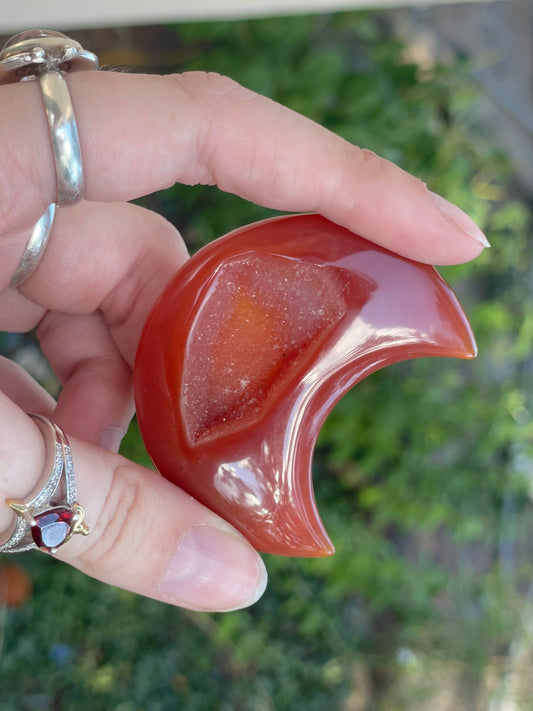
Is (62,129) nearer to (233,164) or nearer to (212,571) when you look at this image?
(233,164)

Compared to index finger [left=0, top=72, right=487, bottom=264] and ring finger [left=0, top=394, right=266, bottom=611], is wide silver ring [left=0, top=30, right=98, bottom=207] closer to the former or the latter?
index finger [left=0, top=72, right=487, bottom=264]

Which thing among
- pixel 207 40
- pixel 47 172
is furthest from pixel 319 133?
pixel 207 40

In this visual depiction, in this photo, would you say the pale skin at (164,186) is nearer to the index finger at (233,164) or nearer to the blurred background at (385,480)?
the index finger at (233,164)

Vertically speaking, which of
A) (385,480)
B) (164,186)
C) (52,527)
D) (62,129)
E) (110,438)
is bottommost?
(385,480)

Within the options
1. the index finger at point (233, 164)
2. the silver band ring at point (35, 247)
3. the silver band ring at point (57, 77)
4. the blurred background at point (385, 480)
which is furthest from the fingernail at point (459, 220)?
the blurred background at point (385, 480)

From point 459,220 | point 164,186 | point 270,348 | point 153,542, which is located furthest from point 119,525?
point 459,220

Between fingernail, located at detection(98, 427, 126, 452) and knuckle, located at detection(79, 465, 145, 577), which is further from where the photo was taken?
fingernail, located at detection(98, 427, 126, 452)

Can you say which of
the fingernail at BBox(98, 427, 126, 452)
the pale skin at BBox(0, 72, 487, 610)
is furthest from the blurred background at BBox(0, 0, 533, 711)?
the pale skin at BBox(0, 72, 487, 610)
